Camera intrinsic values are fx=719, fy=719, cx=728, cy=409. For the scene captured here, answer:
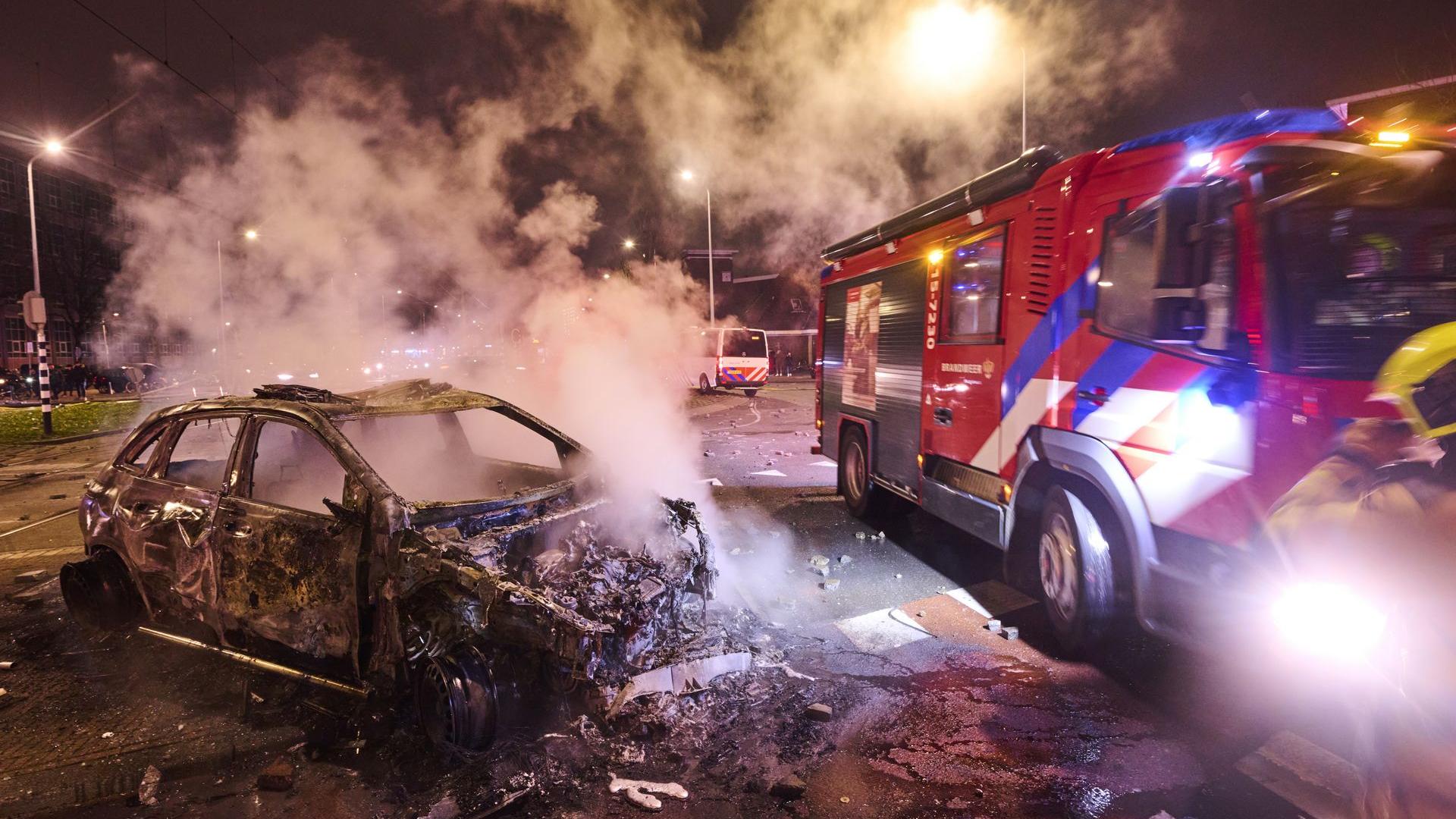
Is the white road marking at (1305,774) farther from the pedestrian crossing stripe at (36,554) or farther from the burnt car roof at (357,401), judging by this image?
the pedestrian crossing stripe at (36,554)

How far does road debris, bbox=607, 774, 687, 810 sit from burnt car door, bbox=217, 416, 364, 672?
140cm

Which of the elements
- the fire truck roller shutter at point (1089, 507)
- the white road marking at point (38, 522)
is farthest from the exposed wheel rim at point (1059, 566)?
the white road marking at point (38, 522)

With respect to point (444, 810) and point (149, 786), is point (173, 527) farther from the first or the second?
point (444, 810)

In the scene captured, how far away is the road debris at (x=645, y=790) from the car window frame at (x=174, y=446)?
2618mm

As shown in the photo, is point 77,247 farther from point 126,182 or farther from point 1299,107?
point 1299,107

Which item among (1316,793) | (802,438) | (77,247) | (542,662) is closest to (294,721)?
(542,662)

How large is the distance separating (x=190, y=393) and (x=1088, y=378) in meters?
34.3

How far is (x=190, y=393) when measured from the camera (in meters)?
28.9

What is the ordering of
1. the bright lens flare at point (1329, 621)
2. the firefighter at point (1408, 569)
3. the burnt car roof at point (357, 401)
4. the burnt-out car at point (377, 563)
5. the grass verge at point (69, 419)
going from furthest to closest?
the grass verge at point (69, 419) → the burnt car roof at point (357, 401) → the burnt-out car at point (377, 563) → the bright lens flare at point (1329, 621) → the firefighter at point (1408, 569)

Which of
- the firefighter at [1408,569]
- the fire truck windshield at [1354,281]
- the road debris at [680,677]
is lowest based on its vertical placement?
the road debris at [680,677]

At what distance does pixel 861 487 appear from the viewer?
7.85 meters

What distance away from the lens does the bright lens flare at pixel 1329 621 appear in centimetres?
221

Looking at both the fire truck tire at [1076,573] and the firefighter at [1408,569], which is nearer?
the firefighter at [1408,569]

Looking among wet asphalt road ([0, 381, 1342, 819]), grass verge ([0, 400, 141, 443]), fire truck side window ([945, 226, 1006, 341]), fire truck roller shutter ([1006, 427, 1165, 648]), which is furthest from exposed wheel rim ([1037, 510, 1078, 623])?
grass verge ([0, 400, 141, 443])
